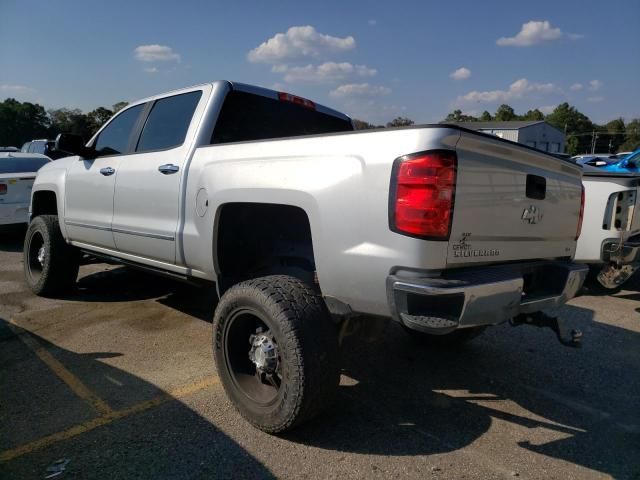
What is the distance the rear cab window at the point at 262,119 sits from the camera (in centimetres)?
391

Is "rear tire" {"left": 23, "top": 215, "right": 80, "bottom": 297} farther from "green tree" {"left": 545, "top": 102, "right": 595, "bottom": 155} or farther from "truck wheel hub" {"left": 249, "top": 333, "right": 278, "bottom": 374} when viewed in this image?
"green tree" {"left": 545, "top": 102, "right": 595, "bottom": 155}

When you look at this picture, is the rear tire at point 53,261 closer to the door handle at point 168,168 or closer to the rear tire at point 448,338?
the door handle at point 168,168

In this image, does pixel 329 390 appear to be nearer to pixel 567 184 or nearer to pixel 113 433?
pixel 113 433

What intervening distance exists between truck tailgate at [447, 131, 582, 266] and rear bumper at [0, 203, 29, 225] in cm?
889

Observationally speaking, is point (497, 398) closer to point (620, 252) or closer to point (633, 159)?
point (620, 252)

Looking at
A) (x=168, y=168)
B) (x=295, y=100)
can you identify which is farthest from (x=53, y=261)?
(x=295, y=100)

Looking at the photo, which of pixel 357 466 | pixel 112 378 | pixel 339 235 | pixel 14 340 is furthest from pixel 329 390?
pixel 14 340

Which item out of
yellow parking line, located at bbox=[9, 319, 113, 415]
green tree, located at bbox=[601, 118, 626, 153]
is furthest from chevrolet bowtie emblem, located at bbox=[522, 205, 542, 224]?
green tree, located at bbox=[601, 118, 626, 153]

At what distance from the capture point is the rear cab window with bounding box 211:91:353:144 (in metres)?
3.91

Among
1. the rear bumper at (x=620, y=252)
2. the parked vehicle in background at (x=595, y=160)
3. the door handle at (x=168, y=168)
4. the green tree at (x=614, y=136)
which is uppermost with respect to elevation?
the green tree at (x=614, y=136)

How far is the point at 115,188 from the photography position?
4.40 m

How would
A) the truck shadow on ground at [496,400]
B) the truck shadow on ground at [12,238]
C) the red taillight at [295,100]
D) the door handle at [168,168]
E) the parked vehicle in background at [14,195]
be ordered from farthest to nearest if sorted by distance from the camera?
the truck shadow on ground at [12,238]
the parked vehicle in background at [14,195]
the red taillight at [295,100]
the door handle at [168,168]
the truck shadow on ground at [496,400]

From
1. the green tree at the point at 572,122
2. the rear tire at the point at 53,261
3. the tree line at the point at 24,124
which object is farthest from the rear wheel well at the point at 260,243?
the green tree at the point at 572,122

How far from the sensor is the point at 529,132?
2216 inches
